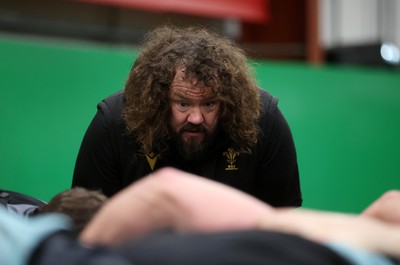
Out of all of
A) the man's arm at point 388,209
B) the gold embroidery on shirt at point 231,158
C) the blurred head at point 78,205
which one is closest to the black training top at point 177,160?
the gold embroidery on shirt at point 231,158

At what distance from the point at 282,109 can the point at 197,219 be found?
212 centimetres

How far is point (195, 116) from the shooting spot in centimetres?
156

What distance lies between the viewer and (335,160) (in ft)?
10.2

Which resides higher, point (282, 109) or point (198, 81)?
point (198, 81)

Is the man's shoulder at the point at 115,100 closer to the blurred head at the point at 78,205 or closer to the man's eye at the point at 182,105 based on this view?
the man's eye at the point at 182,105

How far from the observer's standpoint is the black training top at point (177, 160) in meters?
1.65

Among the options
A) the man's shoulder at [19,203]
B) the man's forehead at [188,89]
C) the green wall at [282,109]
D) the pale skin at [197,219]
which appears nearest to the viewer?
the pale skin at [197,219]

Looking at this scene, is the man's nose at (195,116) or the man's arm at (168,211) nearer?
the man's arm at (168,211)

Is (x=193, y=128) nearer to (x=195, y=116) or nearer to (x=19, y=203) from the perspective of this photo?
(x=195, y=116)

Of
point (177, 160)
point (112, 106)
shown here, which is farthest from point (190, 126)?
point (112, 106)

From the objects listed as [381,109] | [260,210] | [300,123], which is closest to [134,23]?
[300,123]

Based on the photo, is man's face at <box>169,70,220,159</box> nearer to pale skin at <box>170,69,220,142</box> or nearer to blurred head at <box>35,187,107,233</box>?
pale skin at <box>170,69,220,142</box>

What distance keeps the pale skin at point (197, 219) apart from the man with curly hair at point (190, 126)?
64 cm

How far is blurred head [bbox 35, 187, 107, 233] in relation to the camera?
3.51 ft
